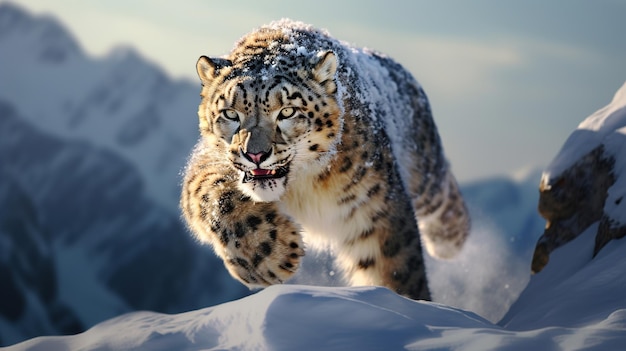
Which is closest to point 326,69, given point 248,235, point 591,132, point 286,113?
point 286,113

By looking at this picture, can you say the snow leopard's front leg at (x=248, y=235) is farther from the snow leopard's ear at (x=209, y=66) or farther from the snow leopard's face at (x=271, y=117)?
the snow leopard's ear at (x=209, y=66)

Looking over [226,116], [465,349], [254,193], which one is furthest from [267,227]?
[465,349]

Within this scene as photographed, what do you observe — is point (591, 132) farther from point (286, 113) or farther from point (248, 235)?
point (248, 235)

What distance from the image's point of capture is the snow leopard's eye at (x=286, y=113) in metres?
6.00

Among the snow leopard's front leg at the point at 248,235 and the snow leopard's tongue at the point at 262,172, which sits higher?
the snow leopard's tongue at the point at 262,172

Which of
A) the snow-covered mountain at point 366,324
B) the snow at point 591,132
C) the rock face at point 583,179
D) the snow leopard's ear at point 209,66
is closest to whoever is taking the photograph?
the snow-covered mountain at point 366,324

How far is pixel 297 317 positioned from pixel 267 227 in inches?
78.2

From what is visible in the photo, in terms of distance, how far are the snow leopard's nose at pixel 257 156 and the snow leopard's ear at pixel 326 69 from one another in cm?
92

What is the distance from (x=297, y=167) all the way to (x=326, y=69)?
0.86 metres

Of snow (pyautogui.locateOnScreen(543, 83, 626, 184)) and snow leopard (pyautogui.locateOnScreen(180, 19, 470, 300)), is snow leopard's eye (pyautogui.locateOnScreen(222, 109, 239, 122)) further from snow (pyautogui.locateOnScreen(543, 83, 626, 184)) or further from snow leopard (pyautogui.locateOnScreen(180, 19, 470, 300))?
snow (pyautogui.locateOnScreen(543, 83, 626, 184))

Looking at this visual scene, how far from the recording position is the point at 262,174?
605 centimetres

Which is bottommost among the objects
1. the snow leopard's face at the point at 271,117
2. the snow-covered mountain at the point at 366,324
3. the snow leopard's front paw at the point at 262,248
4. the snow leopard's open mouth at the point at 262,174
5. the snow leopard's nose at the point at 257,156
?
the snow-covered mountain at the point at 366,324

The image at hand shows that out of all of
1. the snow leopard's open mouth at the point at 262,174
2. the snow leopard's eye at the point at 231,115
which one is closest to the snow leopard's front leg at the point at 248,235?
the snow leopard's open mouth at the point at 262,174

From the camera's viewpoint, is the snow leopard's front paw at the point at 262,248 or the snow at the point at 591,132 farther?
the snow at the point at 591,132
